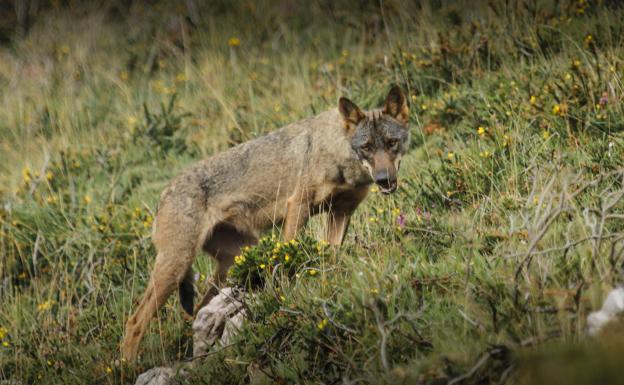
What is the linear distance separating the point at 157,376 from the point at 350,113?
2824 millimetres

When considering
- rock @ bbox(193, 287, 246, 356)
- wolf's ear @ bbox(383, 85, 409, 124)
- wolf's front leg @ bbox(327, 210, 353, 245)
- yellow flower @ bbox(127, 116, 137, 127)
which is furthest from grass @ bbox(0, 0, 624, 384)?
wolf's ear @ bbox(383, 85, 409, 124)

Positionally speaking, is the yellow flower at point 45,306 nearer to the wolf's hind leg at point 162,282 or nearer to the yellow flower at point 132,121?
the wolf's hind leg at point 162,282

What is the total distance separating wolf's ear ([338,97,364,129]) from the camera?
265 inches

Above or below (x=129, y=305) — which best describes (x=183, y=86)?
above

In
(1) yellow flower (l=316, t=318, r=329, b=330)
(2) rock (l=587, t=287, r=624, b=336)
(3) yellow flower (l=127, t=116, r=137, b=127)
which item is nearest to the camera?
(2) rock (l=587, t=287, r=624, b=336)

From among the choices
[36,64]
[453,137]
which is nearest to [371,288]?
[453,137]

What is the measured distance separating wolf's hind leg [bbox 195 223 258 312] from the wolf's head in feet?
4.81

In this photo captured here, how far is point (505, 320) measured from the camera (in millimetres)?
4113

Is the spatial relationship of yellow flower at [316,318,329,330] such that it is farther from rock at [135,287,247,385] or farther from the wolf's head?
the wolf's head

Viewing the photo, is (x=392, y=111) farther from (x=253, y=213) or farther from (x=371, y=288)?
(x=371, y=288)

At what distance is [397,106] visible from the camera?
684 cm

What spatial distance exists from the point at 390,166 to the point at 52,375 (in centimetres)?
343

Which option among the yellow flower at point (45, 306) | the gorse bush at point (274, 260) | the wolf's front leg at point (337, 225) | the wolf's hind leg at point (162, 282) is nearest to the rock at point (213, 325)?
the gorse bush at point (274, 260)

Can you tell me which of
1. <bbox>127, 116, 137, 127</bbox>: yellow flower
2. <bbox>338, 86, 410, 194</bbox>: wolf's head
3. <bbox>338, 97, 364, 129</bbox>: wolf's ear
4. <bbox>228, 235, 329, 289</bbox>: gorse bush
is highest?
<bbox>338, 97, 364, 129</bbox>: wolf's ear
